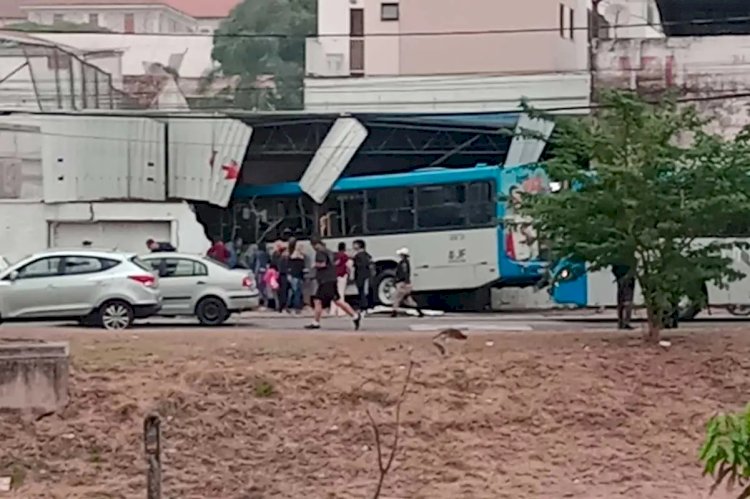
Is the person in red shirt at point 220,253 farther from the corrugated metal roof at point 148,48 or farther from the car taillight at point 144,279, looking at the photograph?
the corrugated metal roof at point 148,48

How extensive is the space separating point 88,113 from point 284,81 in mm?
27106

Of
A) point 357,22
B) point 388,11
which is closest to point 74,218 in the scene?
point 388,11

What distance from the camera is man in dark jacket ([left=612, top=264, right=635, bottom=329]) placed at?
755 inches

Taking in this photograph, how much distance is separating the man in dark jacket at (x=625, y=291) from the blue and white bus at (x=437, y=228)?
9.40 meters

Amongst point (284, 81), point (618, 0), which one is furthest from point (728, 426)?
point (618, 0)

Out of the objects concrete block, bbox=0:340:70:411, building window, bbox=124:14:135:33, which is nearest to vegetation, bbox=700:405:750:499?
concrete block, bbox=0:340:70:411

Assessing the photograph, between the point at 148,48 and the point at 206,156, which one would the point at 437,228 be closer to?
the point at 206,156

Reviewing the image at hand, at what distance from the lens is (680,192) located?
725 inches

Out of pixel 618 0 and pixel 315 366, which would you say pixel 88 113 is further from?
pixel 618 0

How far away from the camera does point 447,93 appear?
1645 inches

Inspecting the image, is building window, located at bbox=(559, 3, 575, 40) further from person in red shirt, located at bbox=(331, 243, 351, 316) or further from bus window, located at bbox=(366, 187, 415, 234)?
person in red shirt, located at bbox=(331, 243, 351, 316)

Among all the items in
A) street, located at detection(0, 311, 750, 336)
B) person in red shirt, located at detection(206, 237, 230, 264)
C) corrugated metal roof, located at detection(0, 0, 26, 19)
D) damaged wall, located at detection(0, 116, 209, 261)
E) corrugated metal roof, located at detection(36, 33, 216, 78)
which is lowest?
street, located at detection(0, 311, 750, 336)

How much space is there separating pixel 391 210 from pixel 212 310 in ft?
25.2

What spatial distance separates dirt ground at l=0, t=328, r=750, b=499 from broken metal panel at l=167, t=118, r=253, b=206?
767 inches
